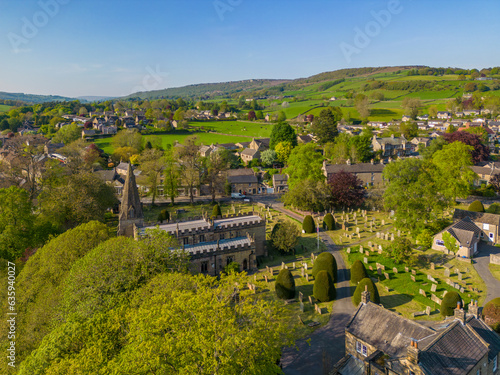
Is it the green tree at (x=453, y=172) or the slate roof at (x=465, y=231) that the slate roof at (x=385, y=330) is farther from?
the green tree at (x=453, y=172)

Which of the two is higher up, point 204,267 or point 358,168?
point 358,168

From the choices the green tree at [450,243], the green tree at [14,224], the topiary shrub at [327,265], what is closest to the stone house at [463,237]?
the green tree at [450,243]

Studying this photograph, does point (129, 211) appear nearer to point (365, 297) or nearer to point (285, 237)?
point (285, 237)

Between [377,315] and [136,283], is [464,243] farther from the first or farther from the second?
[136,283]

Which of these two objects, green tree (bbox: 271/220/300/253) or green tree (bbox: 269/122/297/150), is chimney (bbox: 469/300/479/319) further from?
green tree (bbox: 269/122/297/150)

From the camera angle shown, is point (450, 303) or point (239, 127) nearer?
point (450, 303)

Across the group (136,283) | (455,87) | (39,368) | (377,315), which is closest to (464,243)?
(377,315)

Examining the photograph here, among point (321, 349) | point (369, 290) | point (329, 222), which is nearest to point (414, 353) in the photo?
point (321, 349)
